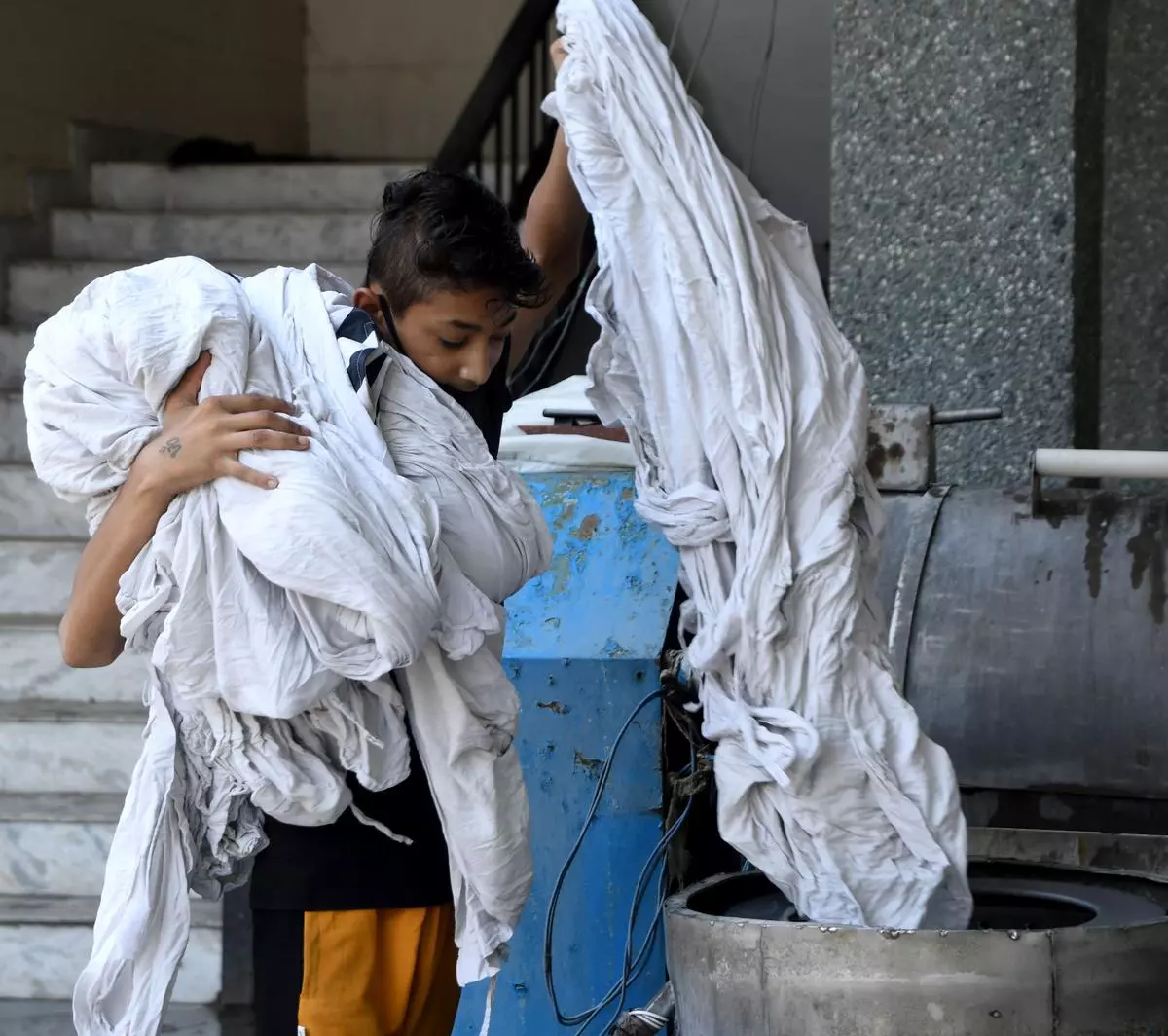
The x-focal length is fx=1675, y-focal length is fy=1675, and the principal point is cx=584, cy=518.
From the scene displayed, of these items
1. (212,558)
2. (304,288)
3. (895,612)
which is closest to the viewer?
(212,558)

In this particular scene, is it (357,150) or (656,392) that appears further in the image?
(357,150)

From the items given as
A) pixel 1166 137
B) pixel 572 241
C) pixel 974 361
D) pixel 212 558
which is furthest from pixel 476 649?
pixel 1166 137

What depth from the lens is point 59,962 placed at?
4242 mm

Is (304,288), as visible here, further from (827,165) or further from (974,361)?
(827,165)

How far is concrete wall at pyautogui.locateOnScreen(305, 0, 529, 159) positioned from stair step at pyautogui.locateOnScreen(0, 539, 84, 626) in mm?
3608

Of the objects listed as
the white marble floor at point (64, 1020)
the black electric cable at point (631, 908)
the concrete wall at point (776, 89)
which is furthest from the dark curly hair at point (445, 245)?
the concrete wall at point (776, 89)

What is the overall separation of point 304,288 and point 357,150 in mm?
6604

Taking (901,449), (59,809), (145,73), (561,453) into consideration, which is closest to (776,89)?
(145,73)

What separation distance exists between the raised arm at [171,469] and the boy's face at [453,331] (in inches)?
8.1

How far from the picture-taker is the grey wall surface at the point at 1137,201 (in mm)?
3482

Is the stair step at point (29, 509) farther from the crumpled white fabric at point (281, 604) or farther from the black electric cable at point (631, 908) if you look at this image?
the crumpled white fabric at point (281, 604)

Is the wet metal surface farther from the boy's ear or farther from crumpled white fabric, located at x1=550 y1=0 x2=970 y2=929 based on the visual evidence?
the boy's ear

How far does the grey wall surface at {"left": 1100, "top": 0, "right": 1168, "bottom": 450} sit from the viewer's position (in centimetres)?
348

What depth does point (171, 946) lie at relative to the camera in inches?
75.9
